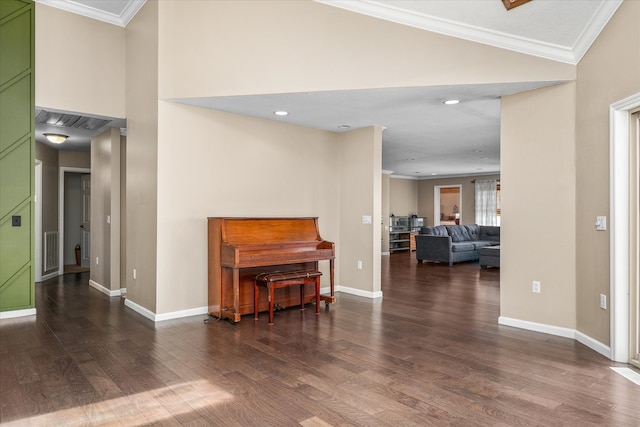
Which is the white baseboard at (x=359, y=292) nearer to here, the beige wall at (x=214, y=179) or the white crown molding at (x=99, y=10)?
the beige wall at (x=214, y=179)

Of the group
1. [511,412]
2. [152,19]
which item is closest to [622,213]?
[511,412]

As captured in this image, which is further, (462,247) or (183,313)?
(462,247)

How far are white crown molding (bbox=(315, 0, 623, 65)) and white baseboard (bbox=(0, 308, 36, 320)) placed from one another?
4811 mm

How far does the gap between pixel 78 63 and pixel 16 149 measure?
4.03ft

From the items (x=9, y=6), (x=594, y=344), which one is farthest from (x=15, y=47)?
(x=594, y=344)

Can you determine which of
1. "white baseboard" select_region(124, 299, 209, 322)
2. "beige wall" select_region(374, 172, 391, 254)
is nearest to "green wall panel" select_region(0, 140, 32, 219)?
"white baseboard" select_region(124, 299, 209, 322)

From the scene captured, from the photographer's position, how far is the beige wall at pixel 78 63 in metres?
4.72

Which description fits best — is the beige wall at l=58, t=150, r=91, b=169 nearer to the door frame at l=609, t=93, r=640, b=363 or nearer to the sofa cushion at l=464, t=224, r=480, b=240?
the door frame at l=609, t=93, r=640, b=363

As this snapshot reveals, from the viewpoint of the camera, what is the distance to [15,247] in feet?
15.2

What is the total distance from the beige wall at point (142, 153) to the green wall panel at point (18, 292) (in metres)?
1.03

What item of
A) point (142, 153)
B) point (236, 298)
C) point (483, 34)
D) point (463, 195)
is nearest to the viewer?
point (483, 34)

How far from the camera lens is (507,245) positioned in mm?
4211

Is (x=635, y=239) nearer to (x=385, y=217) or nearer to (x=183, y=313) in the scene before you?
(x=183, y=313)

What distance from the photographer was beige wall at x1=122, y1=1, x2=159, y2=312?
446 centimetres
